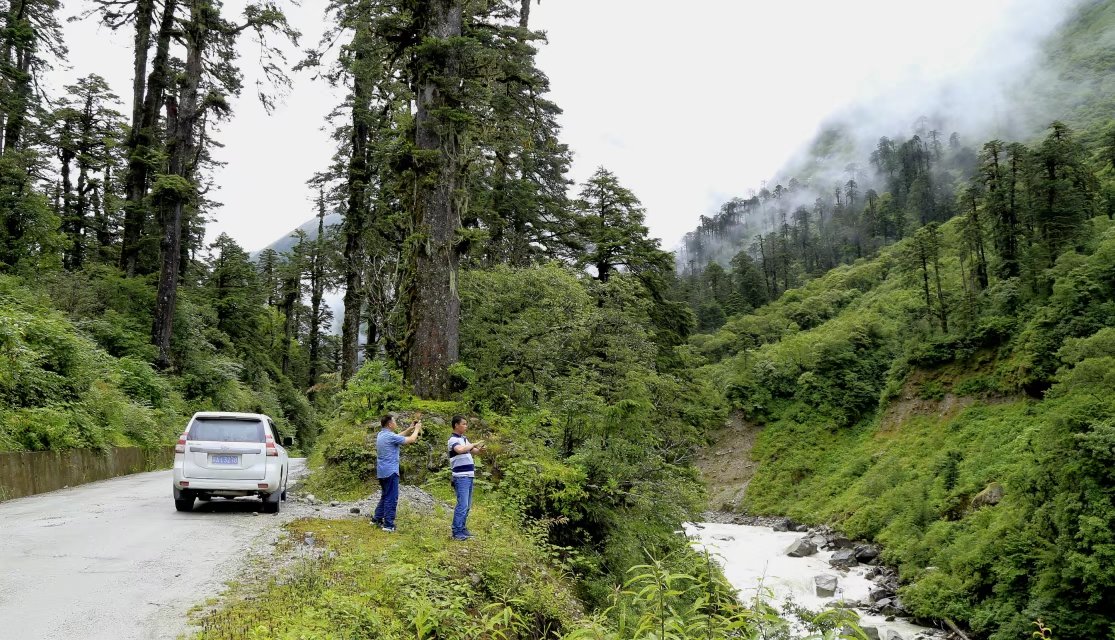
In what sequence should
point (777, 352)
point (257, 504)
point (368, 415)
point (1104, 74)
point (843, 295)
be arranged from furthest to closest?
point (1104, 74)
point (843, 295)
point (777, 352)
point (368, 415)
point (257, 504)

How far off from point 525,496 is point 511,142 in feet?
27.5

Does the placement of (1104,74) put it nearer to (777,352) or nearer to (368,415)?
(777,352)

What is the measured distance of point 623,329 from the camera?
549 inches

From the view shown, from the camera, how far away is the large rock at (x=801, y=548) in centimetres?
3425

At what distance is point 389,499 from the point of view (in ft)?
26.2

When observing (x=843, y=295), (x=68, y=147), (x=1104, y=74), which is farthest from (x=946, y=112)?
(x=68, y=147)

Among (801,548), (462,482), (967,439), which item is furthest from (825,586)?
(462,482)

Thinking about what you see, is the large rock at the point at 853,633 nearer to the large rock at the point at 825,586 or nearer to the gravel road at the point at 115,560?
the gravel road at the point at 115,560

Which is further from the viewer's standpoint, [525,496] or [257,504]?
[257,504]

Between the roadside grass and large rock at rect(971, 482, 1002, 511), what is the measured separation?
90.7ft

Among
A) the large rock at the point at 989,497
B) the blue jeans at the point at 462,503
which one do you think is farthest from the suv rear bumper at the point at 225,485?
the large rock at the point at 989,497

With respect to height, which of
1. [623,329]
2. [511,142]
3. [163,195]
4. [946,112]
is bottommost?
[623,329]

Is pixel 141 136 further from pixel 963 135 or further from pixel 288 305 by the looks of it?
pixel 963 135

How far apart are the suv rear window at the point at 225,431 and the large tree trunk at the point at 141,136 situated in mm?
17571
